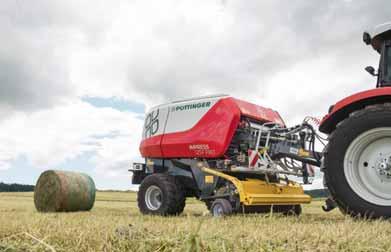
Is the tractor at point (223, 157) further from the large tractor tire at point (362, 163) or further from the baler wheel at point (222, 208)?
the large tractor tire at point (362, 163)

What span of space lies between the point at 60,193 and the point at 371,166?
8.22 metres

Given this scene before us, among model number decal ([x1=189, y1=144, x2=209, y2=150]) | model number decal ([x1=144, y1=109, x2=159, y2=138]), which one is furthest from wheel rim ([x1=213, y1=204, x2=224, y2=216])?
model number decal ([x1=144, y1=109, x2=159, y2=138])

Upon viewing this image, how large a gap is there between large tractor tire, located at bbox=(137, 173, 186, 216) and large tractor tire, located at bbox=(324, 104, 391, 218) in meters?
4.30

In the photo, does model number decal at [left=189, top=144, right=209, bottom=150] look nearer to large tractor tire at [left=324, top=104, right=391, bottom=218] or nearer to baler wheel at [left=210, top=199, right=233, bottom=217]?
baler wheel at [left=210, top=199, right=233, bottom=217]

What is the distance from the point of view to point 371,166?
4.86 metres

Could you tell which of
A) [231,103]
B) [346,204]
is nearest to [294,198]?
[231,103]

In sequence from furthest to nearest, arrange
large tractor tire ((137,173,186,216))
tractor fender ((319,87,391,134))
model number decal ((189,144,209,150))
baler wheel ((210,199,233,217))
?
large tractor tire ((137,173,186,216))
model number decal ((189,144,209,150))
baler wheel ((210,199,233,217))
tractor fender ((319,87,391,134))

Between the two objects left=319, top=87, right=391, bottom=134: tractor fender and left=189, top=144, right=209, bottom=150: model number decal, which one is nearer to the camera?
left=319, top=87, right=391, bottom=134: tractor fender

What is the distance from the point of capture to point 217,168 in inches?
340

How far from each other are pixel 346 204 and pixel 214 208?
3527mm

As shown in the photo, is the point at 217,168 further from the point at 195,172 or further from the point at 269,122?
the point at 269,122

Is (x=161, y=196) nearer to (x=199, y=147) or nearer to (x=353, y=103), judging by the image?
(x=199, y=147)

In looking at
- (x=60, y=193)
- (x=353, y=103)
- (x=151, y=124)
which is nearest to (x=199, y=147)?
(x=151, y=124)

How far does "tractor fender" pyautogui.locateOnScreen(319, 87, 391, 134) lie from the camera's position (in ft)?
15.9
